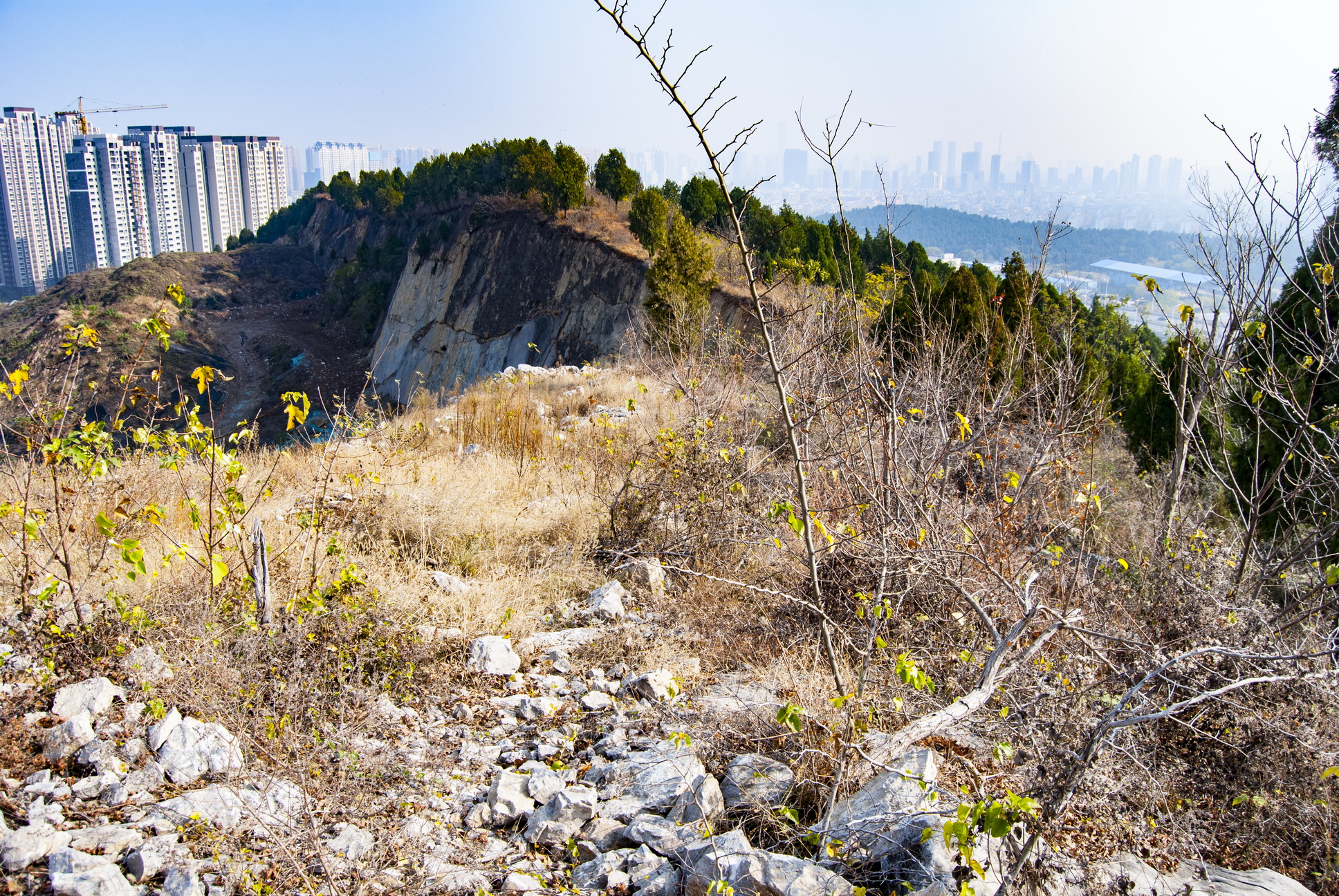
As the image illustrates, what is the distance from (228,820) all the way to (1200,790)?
2.98 metres

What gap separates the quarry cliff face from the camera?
22781mm

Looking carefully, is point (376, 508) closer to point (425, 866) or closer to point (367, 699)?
point (367, 699)

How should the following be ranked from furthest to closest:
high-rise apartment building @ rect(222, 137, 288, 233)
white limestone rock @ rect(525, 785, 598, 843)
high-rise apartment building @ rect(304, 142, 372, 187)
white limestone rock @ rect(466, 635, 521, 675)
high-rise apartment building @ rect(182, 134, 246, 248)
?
high-rise apartment building @ rect(304, 142, 372, 187) < high-rise apartment building @ rect(222, 137, 288, 233) < high-rise apartment building @ rect(182, 134, 246, 248) < white limestone rock @ rect(466, 635, 521, 675) < white limestone rock @ rect(525, 785, 598, 843)

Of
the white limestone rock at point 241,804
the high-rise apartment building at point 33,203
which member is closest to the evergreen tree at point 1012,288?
the white limestone rock at point 241,804

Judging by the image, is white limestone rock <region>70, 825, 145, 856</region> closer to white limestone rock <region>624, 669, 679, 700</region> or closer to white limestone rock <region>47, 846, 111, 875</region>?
white limestone rock <region>47, 846, 111, 875</region>

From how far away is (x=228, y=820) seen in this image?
1940 millimetres

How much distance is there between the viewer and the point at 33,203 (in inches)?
3000

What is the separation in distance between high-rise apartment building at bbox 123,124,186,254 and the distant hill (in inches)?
3426

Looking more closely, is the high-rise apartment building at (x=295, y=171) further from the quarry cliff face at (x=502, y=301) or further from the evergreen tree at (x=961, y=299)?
the evergreen tree at (x=961, y=299)

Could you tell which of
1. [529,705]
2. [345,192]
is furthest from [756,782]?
[345,192]

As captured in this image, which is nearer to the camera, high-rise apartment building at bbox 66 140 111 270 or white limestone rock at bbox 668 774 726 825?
white limestone rock at bbox 668 774 726 825

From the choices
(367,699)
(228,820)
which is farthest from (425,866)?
(367,699)

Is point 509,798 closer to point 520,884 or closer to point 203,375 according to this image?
point 520,884

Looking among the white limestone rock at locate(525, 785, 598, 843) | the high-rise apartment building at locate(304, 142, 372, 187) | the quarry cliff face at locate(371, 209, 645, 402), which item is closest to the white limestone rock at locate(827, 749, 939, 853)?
the white limestone rock at locate(525, 785, 598, 843)
